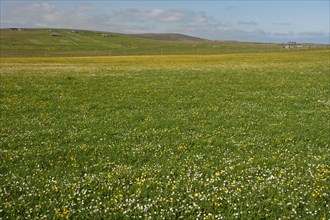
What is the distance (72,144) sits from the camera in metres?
13.1

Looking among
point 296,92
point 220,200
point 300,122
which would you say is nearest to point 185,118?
point 300,122

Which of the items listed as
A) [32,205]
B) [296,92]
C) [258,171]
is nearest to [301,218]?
[258,171]

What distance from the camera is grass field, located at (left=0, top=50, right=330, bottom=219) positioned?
8.26m

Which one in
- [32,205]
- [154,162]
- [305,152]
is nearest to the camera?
[32,205]

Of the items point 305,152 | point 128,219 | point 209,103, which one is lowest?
point 128,219

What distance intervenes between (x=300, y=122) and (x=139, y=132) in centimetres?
868

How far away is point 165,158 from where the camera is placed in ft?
38.3

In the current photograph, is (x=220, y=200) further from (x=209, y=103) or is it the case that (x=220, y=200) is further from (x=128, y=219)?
(x=209, y=103)

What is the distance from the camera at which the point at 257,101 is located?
73.8ft

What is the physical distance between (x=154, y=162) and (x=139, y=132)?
379 centimetres

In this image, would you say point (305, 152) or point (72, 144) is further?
point (72, 144)

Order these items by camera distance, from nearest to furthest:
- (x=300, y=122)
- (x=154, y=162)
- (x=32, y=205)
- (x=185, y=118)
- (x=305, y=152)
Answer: (x=32, y=205) → (x=154, y=162) → (x=305, y=152) → (x=300, y=122) → (x=185, y=118)

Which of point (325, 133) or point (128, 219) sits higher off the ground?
point (325, 133)

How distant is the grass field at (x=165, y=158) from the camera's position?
8258mm
